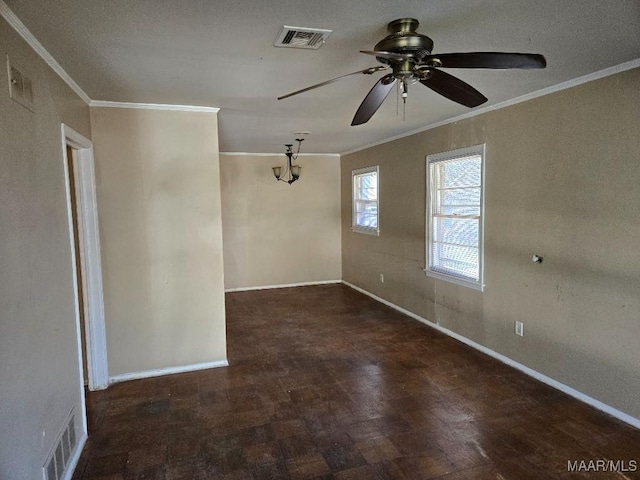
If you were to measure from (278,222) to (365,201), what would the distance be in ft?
5.23

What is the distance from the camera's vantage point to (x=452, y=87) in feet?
6.86

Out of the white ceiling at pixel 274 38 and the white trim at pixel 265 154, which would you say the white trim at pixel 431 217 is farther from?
the white trim at pixel 265 154

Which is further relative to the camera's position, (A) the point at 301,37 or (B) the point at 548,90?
(B) the point at 548,90

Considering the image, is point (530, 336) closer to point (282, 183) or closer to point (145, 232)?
point (145, 232)

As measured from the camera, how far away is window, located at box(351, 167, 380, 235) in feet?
19.8

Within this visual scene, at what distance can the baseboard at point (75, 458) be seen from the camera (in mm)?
2170

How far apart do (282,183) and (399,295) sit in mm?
2867

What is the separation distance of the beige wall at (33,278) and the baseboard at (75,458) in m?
0.14

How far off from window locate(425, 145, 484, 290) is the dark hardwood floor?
83 cm

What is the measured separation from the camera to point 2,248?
1.55m

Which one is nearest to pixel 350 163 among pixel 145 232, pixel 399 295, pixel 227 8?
pixel 399 295

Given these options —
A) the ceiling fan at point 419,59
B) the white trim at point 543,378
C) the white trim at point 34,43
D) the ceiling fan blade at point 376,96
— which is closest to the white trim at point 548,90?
the ceiling fan at point 419,59

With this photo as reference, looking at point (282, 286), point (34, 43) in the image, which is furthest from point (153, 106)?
point (282, 286)

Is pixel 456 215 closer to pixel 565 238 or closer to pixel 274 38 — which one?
pixel 565 238
